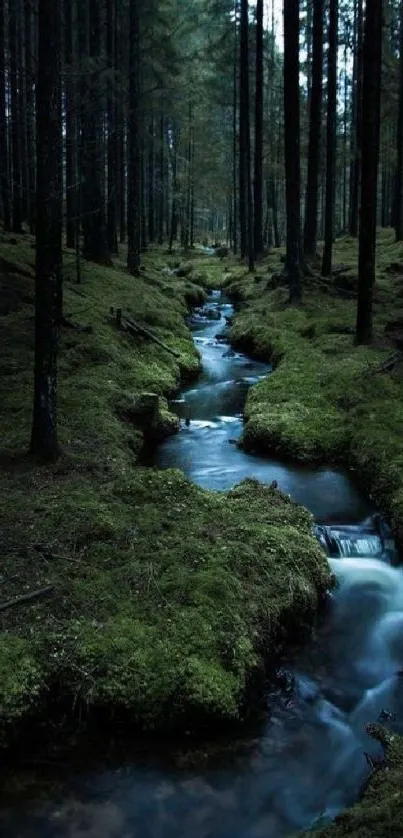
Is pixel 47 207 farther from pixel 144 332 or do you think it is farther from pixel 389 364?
pixel 144 332

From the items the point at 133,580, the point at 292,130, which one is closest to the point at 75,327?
the point at 292,130

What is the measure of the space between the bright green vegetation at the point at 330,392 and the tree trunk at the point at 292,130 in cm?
156

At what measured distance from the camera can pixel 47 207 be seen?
7.44m

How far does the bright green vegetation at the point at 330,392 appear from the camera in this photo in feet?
32.0

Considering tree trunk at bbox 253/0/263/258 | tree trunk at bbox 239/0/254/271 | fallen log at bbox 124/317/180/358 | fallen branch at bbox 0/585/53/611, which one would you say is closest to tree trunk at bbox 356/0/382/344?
fallen log at bbox 124/317/180/358

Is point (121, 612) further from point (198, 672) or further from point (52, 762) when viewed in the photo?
point (52, 762)

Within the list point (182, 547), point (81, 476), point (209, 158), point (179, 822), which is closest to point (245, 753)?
A: point (179, 822)

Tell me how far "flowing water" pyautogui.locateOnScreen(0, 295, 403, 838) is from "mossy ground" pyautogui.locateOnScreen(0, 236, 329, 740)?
0.31 meters

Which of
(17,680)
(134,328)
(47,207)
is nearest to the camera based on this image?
(17,680)

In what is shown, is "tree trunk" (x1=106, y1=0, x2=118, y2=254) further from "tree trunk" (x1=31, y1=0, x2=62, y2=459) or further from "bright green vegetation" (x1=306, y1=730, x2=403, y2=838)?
"bright green vegetation" (x1=306, y1=730, x2=403, y2=838)

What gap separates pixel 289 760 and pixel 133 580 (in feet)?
6.40

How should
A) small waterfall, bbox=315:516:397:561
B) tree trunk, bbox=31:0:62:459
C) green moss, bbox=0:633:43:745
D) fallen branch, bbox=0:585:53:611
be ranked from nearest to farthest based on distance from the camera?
1. green moss, bbox=0:633:43:745
2. fallen branch, bbox=0:585:53:611
3. tree trunk, bbox=31:0:62:459
4. small waterfall, bbox=315:516:397:561

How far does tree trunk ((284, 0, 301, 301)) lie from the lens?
17.2 metres

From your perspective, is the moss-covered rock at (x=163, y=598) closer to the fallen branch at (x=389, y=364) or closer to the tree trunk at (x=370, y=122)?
the fallen branch at (x=389, y=364)
